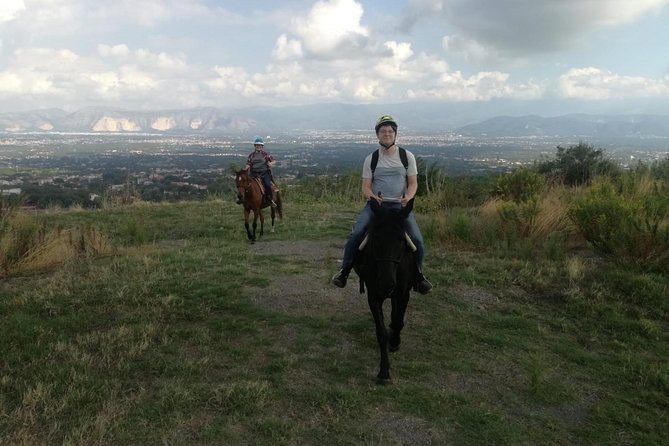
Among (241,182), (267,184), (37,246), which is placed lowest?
(37,246)

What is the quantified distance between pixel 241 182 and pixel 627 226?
808cm

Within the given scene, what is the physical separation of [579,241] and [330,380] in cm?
717

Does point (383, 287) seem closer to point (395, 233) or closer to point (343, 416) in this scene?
point (395, 233)

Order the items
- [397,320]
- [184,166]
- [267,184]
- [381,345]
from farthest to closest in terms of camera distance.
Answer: [184,166] → [267,184] → [397,320] → [381,345]

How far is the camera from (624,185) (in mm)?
10312

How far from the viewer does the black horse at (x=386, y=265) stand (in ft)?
13.3

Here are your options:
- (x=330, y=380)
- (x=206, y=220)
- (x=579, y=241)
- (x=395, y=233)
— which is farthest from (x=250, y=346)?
(x=206, y=220)

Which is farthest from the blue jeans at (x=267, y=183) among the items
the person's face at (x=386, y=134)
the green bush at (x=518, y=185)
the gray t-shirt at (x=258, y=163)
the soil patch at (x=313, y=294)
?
the person's face at (x=386, y=134)

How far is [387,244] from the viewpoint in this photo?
4074 mm

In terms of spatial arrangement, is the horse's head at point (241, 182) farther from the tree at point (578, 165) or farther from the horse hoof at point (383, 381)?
the tree at point (578, 165)

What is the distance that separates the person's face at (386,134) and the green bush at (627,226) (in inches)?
191

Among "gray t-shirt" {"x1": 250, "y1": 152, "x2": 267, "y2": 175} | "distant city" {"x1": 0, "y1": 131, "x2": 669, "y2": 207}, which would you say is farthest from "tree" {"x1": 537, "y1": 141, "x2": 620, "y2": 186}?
"gray t-shirt" {"x1": 250, "y1": 152, "x2": 267, "y2": 175}

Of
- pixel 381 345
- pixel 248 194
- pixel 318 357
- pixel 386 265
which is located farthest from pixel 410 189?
pixel 248 194

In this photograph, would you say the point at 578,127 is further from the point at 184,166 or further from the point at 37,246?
the point at 37,246
